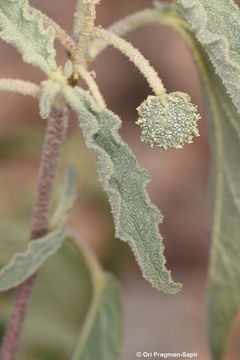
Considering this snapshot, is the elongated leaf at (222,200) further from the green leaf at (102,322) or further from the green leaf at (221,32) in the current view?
the green leaf at (221,32)

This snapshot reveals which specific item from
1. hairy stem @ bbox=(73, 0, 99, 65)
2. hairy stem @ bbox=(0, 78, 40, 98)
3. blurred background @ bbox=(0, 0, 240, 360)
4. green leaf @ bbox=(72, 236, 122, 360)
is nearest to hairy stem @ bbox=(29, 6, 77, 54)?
hairy stem @ bbox=(73, 0, 99, 65)

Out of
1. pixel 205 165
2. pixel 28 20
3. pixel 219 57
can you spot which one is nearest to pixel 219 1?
pixel 219 57

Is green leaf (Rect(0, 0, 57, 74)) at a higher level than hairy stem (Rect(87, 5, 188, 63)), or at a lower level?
lower

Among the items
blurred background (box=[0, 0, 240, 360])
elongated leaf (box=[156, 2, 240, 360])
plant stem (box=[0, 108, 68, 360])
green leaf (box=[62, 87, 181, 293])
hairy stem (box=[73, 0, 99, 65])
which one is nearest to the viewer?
green leaf (box=[62, 87, 181, 293])

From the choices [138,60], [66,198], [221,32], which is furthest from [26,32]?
[66,198]

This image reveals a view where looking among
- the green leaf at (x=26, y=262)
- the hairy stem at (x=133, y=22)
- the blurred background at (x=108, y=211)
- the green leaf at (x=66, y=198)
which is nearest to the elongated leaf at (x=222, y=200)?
the hairy stem at (x=133, y=22)

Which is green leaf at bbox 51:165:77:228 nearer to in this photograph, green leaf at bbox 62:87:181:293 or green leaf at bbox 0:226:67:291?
green leaf at bbox 0:226:67:291
